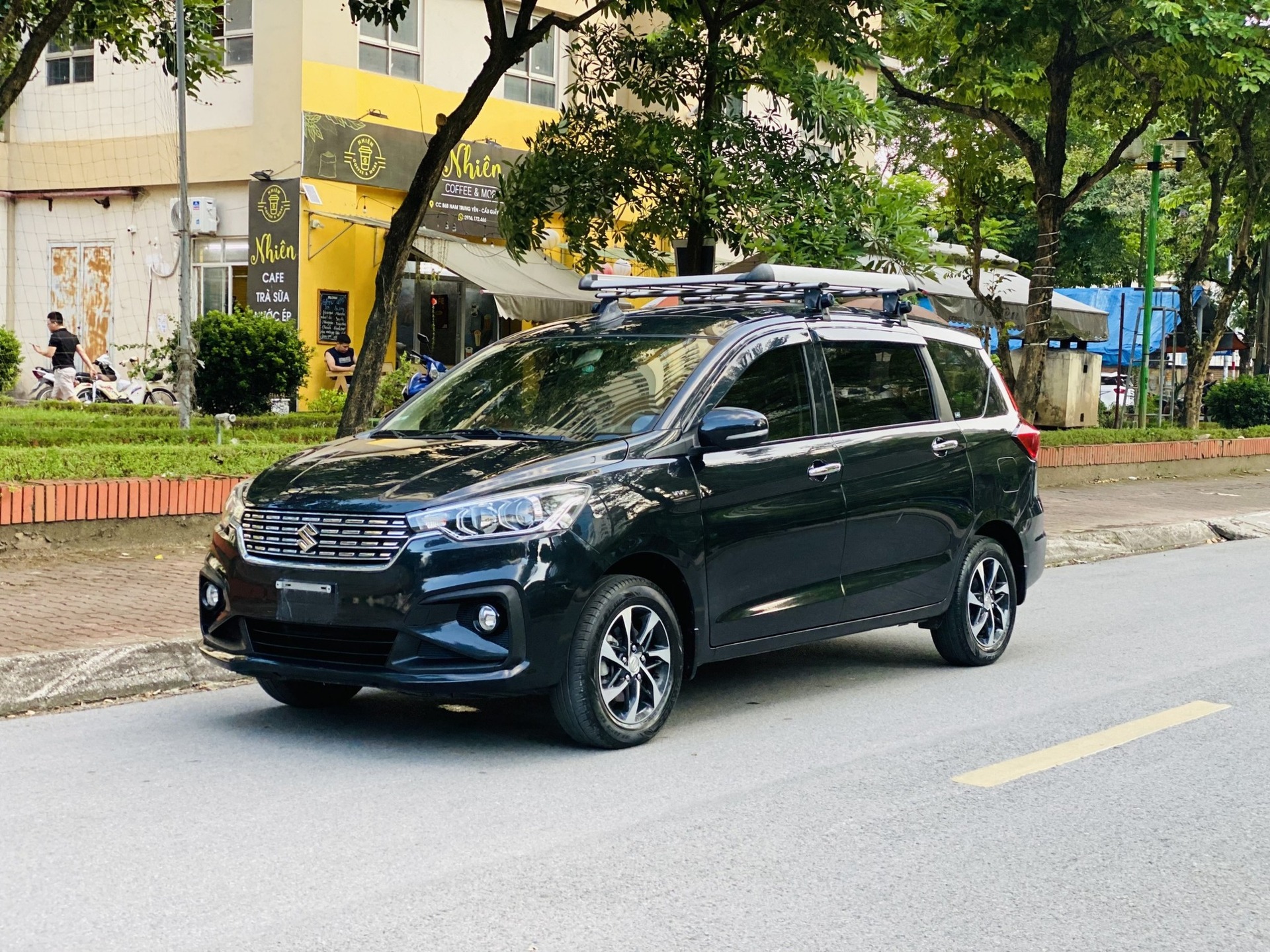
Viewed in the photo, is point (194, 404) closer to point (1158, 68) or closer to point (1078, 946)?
point (1158, 68)

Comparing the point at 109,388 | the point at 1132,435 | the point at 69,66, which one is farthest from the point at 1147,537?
the point at 69,66

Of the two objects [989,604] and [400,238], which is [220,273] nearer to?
[400,238]

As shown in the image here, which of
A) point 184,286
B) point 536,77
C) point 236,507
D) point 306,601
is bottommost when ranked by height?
point 306,601

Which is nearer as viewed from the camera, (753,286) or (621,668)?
(621,668)

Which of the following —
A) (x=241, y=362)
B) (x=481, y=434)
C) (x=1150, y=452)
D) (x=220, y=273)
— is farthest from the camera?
(x=220, y=273)

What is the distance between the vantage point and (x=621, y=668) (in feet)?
19.6

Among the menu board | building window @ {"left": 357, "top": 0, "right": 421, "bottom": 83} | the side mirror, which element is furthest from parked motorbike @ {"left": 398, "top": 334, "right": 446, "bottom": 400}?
the side mirror

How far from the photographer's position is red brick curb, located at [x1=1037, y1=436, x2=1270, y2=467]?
18938 millimetres

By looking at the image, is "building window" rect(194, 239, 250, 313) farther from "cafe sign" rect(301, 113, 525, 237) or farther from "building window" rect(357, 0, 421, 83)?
"building window" rect(357, 0, 421, 83)

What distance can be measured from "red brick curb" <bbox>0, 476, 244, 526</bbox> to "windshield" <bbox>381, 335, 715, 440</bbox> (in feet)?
11.6

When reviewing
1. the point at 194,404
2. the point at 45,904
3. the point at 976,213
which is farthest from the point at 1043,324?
the point at 45,904

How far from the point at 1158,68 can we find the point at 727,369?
1383 centimetres

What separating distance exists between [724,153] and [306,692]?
8.25 m

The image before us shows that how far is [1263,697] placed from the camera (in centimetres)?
736
